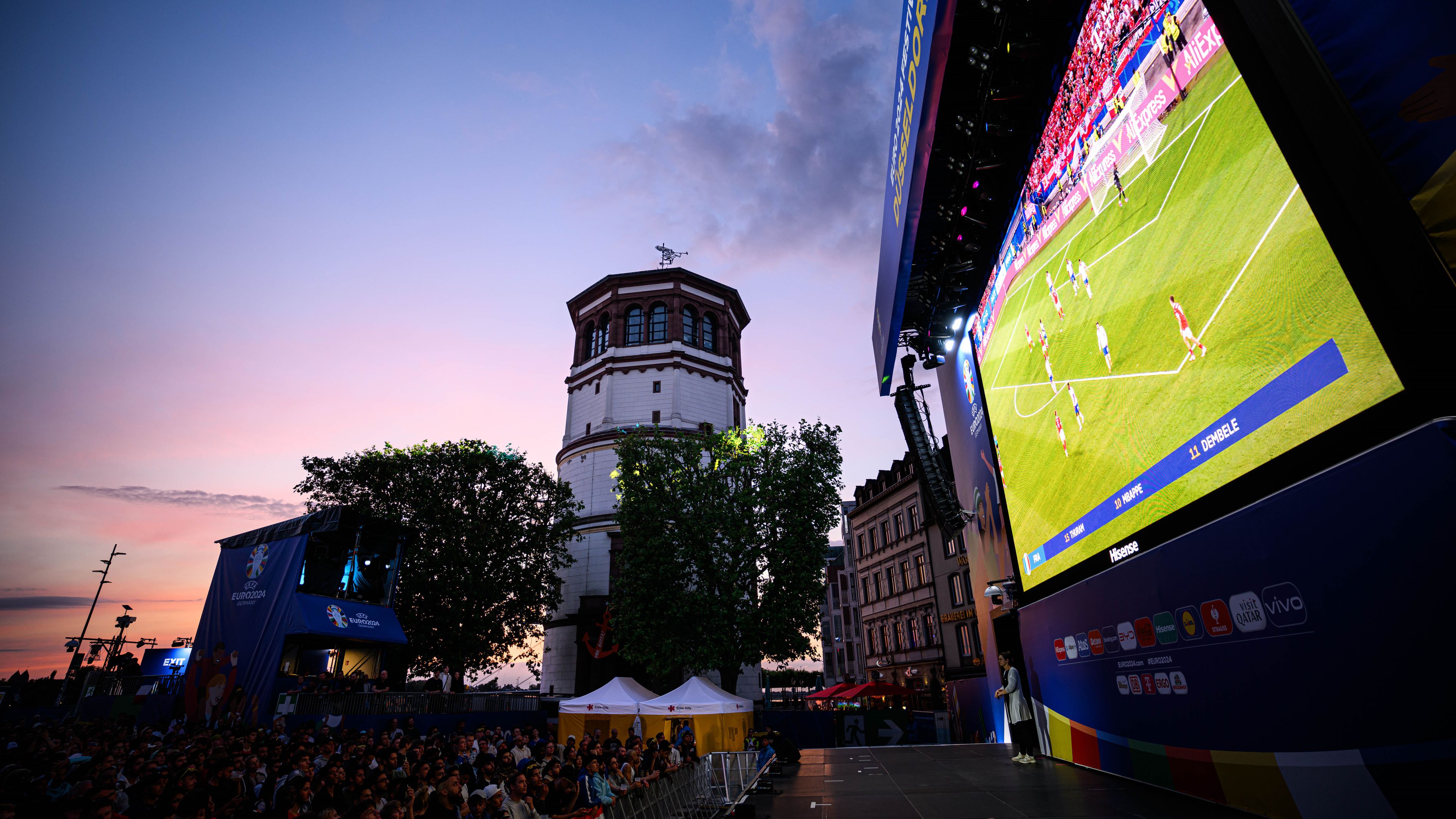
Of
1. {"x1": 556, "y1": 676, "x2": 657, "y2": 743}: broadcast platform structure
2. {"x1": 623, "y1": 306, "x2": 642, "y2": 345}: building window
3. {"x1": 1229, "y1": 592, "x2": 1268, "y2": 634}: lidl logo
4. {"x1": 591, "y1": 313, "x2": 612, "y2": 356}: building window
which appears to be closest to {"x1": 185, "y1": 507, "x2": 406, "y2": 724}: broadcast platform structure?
{"x1": 556, "y1": 676, "x2": 657, "y2": 743}: broadcast platform structure

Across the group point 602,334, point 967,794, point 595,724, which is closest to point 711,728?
point 595,724

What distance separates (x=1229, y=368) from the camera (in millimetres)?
6176

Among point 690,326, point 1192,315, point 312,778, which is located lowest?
point 312,778

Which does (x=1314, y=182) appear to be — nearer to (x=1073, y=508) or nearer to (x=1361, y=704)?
(x=1361, y=704)

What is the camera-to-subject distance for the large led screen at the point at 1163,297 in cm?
527

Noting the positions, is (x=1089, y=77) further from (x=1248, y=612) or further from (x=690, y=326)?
(x=690, y=326)

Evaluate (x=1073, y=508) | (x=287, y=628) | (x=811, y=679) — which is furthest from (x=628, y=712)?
(x=811, y=679)

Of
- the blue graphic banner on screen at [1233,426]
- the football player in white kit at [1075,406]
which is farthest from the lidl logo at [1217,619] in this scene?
the football player in white kit at [1075,406]

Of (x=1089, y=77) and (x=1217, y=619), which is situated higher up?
(x=1089, y=77)

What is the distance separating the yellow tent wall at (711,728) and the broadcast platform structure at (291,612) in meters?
9.59

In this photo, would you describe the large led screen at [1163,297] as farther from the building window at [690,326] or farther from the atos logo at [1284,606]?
the building window at [690,326]

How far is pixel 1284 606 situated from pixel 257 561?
30.2 meters

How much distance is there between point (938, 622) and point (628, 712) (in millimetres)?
22555

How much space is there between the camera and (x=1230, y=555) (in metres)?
6.95
